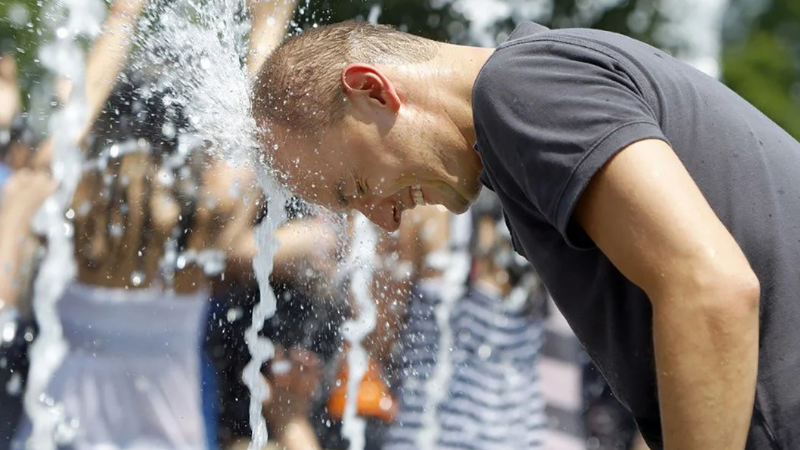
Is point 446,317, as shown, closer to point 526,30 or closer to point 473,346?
point 473,346

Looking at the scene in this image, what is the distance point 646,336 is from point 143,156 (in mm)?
2307

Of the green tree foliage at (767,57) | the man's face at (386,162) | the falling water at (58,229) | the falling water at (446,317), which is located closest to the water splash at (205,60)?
the falling water at (58,229)

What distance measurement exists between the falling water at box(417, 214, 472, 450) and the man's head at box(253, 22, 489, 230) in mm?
2386

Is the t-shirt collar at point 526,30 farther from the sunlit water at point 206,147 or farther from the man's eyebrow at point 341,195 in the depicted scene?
the sunlit water at point 206,147

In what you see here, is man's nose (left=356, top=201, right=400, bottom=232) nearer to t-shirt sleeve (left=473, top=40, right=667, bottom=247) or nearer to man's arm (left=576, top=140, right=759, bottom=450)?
t-shirt sleeve (left=473, top=40, right=667, bottom=247)

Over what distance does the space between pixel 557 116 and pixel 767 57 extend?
15279 mm

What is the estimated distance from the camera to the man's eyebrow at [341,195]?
2502mm

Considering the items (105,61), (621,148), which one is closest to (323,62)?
(621,148)

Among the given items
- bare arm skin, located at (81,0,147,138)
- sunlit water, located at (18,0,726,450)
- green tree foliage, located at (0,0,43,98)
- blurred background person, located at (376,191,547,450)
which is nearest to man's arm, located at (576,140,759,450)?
sunlit water, located at (18,0,726,450)

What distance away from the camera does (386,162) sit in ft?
7.85

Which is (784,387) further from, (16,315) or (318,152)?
(16,315)

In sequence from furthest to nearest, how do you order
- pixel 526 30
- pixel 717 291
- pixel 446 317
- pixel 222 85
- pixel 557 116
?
pixel 446 317 → pixel 222 85 → pixel 526 30 → pixel 557 116 → pixel 717 291

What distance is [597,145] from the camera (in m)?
1.86

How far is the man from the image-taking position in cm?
179
